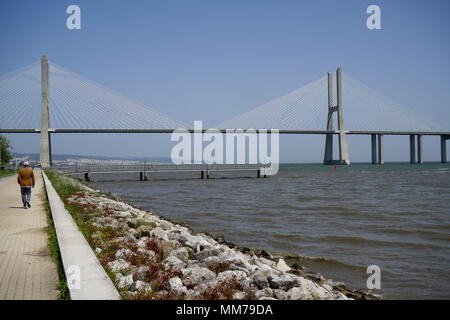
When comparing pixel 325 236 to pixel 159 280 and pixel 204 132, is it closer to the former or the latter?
pixel 159 280

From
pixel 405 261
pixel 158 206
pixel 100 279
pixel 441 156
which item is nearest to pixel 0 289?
pixel 100 279

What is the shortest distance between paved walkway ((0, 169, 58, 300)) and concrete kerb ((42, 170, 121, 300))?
0.23m

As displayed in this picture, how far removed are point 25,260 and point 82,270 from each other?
4.97 ft

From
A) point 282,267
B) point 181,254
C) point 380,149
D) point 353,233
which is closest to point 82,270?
point 181,254

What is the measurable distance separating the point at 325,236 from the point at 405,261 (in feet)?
9.04

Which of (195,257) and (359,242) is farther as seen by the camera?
(359,242)

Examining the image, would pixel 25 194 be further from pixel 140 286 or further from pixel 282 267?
pixel 140 286

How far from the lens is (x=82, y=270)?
4266mm

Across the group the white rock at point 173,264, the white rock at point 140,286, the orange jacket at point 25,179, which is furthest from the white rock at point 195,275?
the orange jacket at point 25,179

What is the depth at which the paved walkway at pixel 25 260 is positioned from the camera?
4.08m

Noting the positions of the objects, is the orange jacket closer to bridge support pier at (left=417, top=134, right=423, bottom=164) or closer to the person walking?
the person walking

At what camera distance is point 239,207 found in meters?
17.8

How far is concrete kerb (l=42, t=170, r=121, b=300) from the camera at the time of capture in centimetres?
358

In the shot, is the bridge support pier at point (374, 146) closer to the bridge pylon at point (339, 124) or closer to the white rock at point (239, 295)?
the bridge pylon at point (339, 124)
